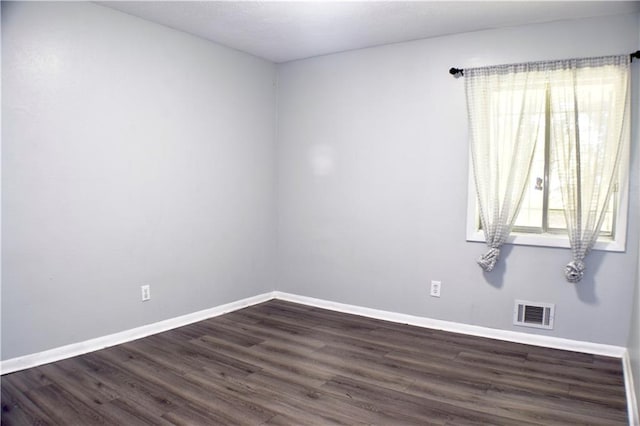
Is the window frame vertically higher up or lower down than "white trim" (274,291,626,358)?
higher up

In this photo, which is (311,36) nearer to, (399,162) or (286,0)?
(286,0)

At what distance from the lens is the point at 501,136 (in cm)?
359

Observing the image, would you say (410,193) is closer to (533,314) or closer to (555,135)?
(555,135)

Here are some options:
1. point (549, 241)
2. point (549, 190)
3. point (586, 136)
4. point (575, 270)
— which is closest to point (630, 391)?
point (575, 270)

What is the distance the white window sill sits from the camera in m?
3.28

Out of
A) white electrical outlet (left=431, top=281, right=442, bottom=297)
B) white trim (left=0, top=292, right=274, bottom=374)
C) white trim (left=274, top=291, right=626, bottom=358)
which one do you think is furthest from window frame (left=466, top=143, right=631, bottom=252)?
white trim (left=0, top=292, right=274, bottom=374)

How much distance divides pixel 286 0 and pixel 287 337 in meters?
2.59

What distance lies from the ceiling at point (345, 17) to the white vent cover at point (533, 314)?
7.27 feet

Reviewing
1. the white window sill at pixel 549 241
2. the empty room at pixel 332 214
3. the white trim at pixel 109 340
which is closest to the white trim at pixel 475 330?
the empty room at pixel 332 214

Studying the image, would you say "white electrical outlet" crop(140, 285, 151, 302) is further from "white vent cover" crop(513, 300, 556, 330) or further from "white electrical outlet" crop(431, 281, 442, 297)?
"white vent cover" crop(513, 300, 556, 330)

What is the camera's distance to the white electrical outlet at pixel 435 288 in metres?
3.96

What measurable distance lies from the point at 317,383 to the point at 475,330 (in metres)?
1.66

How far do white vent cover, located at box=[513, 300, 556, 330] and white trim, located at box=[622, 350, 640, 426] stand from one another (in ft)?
1.76

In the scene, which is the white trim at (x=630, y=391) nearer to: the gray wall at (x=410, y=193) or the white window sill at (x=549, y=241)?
the gray wall at (x=410, y=193)
